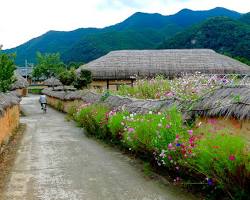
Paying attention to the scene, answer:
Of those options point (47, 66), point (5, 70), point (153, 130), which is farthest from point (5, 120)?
point (47, 66)

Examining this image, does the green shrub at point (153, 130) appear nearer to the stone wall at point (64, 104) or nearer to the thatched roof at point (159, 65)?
the stone wall at point (64, 104)

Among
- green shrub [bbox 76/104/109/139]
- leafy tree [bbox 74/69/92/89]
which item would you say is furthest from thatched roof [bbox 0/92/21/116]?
leafy tree [bbox 74/69/92/89]

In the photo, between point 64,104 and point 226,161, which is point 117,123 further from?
point 64,104

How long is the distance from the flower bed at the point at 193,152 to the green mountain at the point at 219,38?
40884mm

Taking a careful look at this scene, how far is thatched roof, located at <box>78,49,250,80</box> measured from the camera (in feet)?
96.7

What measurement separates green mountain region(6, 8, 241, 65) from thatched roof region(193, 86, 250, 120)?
5518cm

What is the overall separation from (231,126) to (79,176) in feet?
10.2

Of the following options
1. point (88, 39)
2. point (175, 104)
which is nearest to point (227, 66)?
→ point (175, 104)

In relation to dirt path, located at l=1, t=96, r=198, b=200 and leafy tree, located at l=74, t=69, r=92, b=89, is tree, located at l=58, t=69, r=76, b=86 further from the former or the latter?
dirt path, located at l=1, t=96, r=198, b=200

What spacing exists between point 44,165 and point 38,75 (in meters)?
72.3

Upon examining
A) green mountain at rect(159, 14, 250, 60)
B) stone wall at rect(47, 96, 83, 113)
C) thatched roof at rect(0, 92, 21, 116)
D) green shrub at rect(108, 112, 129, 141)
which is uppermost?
green mountain at rect(159, 14, 250, 60)

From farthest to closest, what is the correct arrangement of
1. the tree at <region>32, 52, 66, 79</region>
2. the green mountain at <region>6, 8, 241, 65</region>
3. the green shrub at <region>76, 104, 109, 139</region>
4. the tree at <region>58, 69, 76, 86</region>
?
the green mountain at <region>6, 8, 241, 65</region>, the tree at <region>32, 52, 66, 79</region>, the tree at <region>58, 69, 76, 86</region>, the green shrub at <region>76, 104, 109, 139</region>

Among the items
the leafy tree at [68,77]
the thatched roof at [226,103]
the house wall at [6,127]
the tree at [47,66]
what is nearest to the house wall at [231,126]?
the thatched roof at [226,103]

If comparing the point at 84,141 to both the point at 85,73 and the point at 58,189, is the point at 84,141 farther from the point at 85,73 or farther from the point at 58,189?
the point at 85,73
